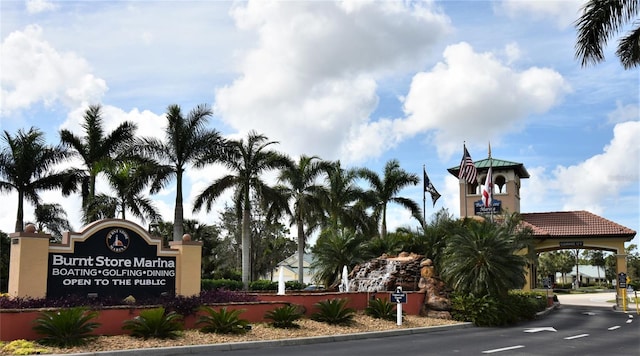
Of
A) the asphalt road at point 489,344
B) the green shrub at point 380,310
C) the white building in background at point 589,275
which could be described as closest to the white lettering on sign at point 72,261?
the asphalt road at point 489,344

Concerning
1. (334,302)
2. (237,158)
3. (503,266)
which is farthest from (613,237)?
(334,302)

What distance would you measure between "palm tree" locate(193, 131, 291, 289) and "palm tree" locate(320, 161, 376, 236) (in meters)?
7.42

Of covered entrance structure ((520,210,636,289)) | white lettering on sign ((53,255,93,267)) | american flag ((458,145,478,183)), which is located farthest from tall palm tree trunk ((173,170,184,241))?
covered entrance structure ((520,210,636,289))

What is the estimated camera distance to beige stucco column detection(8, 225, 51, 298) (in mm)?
14828

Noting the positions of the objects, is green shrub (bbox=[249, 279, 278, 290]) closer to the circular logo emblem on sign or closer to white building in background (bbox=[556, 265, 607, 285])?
the circular logo emblem on sign

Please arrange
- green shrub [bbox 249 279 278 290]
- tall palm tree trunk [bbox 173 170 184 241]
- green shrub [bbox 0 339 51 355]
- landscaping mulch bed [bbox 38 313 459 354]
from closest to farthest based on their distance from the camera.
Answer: green shrub [bbox 0 339 51 355] → landscaping mulch bed [bbox 38 313 459 354] → tall palm tree trunk [bbox 173 170 184 241] → green shrub [bbox 249 279 278 290]

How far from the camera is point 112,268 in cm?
1634

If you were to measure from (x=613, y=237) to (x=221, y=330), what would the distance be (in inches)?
1482

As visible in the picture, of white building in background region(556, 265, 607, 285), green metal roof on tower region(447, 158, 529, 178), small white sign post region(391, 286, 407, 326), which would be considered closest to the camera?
small white sign post region(391, 286, 407, 326)

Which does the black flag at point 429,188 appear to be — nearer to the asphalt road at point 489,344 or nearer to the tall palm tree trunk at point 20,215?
the asphalt road at point 489,344

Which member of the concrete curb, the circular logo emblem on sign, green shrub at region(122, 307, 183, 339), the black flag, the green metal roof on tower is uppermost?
the green metal roof on tower

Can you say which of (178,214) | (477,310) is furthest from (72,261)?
(477,310)

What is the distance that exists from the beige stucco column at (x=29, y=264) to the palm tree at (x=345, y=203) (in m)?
24.6

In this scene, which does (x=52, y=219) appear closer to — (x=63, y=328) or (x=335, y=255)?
(x=335, y=255)
